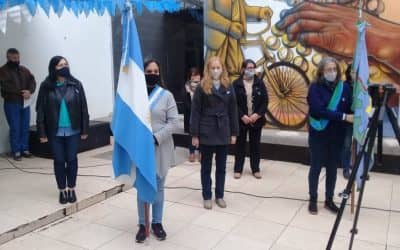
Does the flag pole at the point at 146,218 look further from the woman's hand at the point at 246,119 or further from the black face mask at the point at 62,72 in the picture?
the woman's hand at the point at 246,119

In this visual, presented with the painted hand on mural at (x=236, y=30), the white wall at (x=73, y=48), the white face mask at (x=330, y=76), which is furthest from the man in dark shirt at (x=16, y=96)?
the white face mask at (x=330, y=76)

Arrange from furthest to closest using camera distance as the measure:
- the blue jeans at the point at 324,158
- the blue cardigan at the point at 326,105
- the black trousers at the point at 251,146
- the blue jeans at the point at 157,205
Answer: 1. the black trousers at the point at 251,146
2. the blue jeans at the point at 324,158
3. the blue cardigan at the point at 326,105
4. the blue jeans at the point at 157,205

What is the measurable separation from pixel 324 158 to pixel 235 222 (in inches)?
43.7

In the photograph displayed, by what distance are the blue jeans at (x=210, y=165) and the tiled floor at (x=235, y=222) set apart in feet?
0.66

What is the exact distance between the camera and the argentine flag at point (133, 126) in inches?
128

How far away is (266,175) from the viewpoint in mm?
5551

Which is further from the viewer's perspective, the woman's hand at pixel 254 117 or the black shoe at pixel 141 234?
the woman's hand at pixel 254 117

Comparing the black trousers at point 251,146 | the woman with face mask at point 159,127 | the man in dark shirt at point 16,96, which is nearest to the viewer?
the woman with face mask at point 159,127

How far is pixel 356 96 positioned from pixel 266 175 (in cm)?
212

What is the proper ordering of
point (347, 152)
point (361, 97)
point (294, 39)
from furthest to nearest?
point (294, 39)
point (347, 152)
point (361, 97)

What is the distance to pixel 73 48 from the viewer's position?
25.2 ft

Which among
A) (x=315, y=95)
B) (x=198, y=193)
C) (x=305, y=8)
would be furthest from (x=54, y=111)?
(x=305, y=8)

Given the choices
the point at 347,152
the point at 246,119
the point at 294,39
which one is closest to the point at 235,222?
the point at 246,119

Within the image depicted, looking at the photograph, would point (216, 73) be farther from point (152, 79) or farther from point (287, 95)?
point (287, 95)
